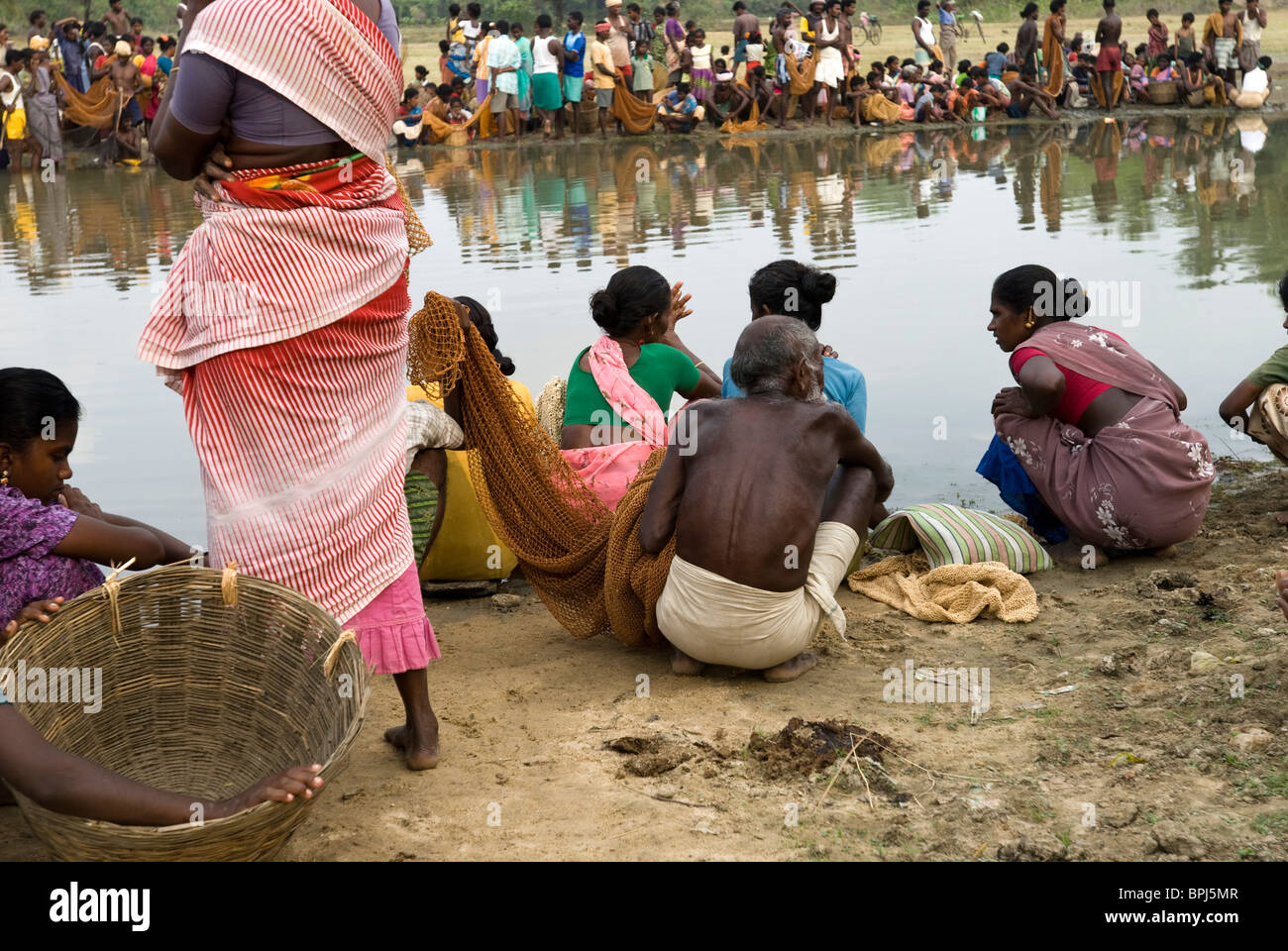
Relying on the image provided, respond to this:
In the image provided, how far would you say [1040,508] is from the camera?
5320 millimetres

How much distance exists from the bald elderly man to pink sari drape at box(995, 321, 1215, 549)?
3.89 feet

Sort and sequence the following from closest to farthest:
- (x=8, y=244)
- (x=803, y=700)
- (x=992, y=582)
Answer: (x=803, y=700), (x=992, y=582), (x=8, y=244)

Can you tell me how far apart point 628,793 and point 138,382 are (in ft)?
17.0

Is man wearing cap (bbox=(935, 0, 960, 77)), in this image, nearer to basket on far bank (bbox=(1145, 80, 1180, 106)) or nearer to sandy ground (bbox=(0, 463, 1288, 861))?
basket on far bank (bbox=(1145, 80, 1180, 106))

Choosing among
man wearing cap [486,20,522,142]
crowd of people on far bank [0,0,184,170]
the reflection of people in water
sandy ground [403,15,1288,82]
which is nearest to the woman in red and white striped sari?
the reflection of people in water

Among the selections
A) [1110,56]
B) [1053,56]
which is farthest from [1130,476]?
[1110,56]

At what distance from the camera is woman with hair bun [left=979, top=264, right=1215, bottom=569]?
4.83m

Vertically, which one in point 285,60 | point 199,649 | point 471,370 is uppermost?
point 285,60

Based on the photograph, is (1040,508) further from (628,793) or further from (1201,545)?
(628,793)

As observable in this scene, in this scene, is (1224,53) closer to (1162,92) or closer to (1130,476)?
(1162,92)

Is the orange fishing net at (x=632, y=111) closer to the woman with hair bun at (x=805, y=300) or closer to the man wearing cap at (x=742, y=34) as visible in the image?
the man wearing cap at (x=742, y=34)

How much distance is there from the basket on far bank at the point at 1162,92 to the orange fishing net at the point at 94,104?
16277 mm

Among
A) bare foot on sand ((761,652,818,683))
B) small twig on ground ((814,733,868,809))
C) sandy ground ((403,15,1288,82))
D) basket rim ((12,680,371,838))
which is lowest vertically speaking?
bare foot on sand ((761,652,818,683))

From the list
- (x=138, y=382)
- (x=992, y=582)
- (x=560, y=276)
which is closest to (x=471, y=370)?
(x=992, y=582)
